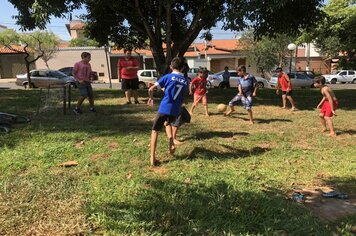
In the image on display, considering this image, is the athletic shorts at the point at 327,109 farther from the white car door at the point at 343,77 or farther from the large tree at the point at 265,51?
the white car door at the point at 343,77

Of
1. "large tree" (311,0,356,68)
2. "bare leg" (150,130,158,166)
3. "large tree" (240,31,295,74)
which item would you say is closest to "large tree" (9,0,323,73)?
"large tree" (311,0,356,68)

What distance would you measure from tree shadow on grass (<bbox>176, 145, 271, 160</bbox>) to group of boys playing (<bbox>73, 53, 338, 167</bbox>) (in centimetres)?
36

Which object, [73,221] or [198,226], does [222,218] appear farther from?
[73,221]

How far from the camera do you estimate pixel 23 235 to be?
350 centimetres

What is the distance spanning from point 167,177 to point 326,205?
74.5 inches

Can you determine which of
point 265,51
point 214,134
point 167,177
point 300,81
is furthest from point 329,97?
point 265,51

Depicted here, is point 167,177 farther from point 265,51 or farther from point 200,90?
point 265,51

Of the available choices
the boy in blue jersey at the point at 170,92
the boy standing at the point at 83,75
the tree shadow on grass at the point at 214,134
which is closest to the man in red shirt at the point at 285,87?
the tree shadow on grass at the point at 214,134

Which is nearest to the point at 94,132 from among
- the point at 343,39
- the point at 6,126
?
the point at 6,126

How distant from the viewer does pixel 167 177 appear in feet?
17.1

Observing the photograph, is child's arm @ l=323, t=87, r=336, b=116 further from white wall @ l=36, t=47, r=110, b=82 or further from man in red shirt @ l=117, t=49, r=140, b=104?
white wall @ l=36, t=47, r=110, b=82

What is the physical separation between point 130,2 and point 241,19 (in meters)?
5.86

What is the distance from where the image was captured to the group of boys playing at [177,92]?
19.1 feet

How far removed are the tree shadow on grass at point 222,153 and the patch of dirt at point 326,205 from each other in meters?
1.59
